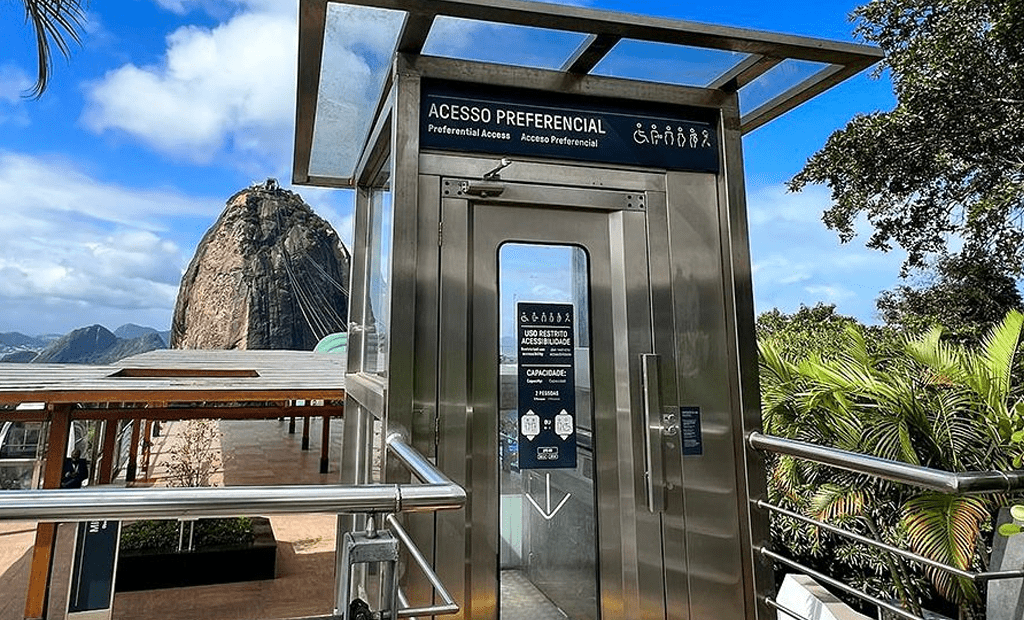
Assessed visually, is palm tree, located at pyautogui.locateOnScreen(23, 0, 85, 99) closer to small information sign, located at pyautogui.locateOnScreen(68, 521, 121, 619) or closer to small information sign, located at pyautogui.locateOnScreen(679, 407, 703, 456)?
small information sign, located at pyautogui.locateOnScreen(68, 521, 121, 619)

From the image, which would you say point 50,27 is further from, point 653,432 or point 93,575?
point 653,432

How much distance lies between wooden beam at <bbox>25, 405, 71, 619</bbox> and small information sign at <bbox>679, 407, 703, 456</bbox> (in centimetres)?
546

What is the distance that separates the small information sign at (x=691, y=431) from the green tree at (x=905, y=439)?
1.62 meters

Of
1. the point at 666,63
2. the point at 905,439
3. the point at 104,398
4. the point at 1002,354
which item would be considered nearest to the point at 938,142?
the point at 1002,354

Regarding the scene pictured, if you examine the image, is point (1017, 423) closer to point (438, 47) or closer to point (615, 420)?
point (615, 420)

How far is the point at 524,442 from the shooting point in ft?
7.64

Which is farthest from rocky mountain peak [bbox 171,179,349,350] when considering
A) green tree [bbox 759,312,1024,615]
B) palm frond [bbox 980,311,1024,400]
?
palm frond [bbox 980,311,1024,400]

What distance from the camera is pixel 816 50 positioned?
230cm

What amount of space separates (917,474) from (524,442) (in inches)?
48.9

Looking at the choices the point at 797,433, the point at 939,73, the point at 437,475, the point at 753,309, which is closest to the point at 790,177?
the point at 939,73

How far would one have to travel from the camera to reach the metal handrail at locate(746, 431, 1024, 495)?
1.56m

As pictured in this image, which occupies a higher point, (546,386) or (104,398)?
(546,386)

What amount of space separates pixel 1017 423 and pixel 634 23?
9.75ft

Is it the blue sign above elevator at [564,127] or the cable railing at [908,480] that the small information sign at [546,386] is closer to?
the blue sign above elevator at [564,127]
